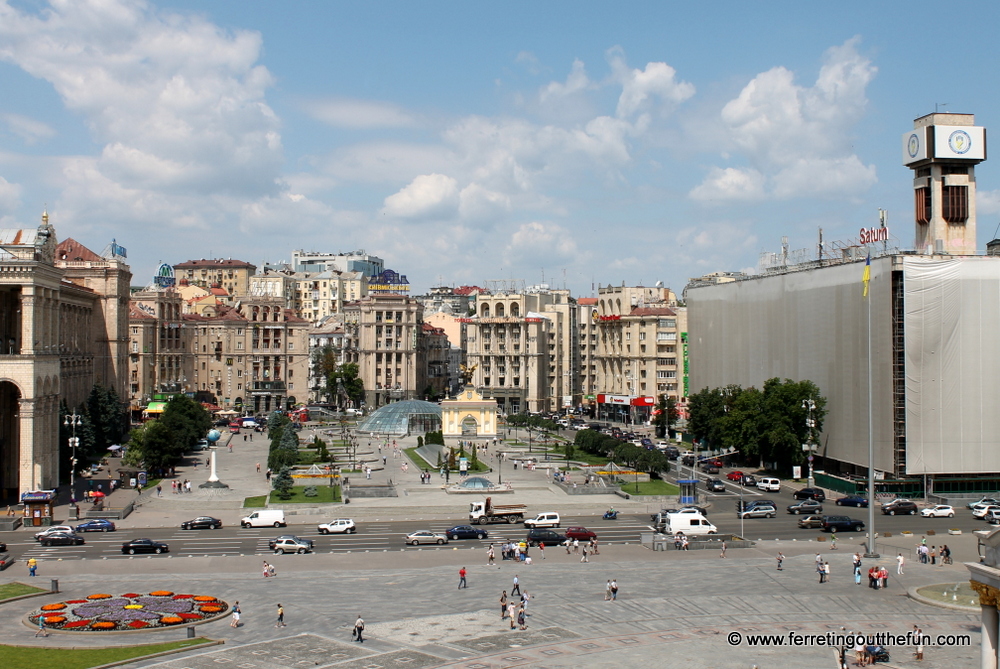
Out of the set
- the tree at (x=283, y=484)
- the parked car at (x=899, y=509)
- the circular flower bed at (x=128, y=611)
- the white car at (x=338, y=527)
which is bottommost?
the parked car at (x=899, y=509)

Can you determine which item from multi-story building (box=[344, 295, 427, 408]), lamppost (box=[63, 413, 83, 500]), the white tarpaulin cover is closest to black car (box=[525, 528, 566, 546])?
the white tarpaulin cover

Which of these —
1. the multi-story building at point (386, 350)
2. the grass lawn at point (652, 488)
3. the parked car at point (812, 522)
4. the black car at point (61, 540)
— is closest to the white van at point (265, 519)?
the black car at point (61, 540)

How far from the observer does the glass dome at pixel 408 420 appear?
128 metres

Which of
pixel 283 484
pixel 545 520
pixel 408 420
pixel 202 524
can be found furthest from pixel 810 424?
pixel 408 420

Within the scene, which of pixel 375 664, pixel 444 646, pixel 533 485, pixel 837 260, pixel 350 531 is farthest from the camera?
pixel 837 260

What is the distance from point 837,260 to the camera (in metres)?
93.3

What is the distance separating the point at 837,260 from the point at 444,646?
6776cm

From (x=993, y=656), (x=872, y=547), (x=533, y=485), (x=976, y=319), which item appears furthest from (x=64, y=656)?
(x=976, y=319)

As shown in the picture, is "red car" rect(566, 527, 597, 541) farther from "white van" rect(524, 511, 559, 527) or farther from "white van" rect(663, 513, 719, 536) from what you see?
"white van" rect(663, 513, 719, 536)

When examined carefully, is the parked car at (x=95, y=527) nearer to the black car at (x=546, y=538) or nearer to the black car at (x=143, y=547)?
the black car at (x=143, y=547)

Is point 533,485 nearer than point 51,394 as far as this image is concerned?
No

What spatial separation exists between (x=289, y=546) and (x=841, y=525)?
32.6 meters

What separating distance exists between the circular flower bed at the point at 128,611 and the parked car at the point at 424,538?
55.3 ft

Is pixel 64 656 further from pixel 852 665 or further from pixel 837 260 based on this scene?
pixel 837 260
